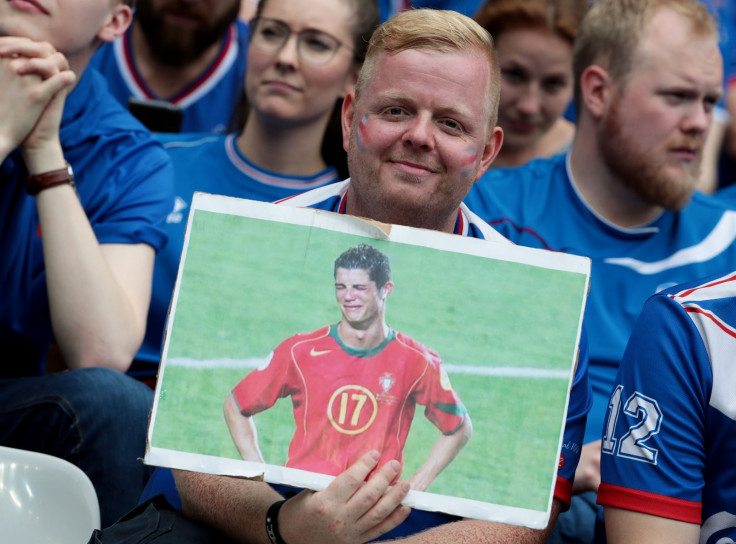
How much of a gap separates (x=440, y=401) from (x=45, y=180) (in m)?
1.19

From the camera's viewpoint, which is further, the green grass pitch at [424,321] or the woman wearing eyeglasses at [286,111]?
the woman wearing eyeglasses at [286,111]

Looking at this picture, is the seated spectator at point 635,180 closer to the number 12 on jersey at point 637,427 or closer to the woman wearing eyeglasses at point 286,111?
the woman wearing eyeglasses at point 286,111

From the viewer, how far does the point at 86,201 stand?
2615 mm

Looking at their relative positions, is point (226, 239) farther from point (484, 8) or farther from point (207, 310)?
point (484, 8)

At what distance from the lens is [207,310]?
5.60 feet

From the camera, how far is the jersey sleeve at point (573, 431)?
6.51ft

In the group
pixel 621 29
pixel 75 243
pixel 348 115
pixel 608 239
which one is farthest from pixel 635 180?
pixel 75 243

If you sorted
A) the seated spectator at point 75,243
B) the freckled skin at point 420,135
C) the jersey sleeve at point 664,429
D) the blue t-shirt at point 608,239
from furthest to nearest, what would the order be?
the blue t-shirt at point 608,239
the seated spectator at point 75,243
the freckled skin at point 420,135
the jersey sleeve at point 664,429

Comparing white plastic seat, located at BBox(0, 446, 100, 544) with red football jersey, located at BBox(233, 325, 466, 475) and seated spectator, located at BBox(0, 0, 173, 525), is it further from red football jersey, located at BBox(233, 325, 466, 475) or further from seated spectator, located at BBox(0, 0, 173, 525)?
red football jersey, located at BBox(233, 325, 466, 475)

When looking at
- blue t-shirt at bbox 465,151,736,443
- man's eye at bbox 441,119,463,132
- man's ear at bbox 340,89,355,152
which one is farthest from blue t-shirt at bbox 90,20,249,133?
man's eye at bbox 441,119,463,132

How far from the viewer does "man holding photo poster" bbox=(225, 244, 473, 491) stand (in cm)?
165

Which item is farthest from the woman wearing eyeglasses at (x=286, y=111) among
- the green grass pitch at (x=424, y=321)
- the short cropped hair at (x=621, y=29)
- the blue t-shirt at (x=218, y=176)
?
the green grass pitch at (x=424, y=321)

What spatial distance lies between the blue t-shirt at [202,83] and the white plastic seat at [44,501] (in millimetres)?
2039

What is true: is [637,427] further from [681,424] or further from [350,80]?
[350,80]
